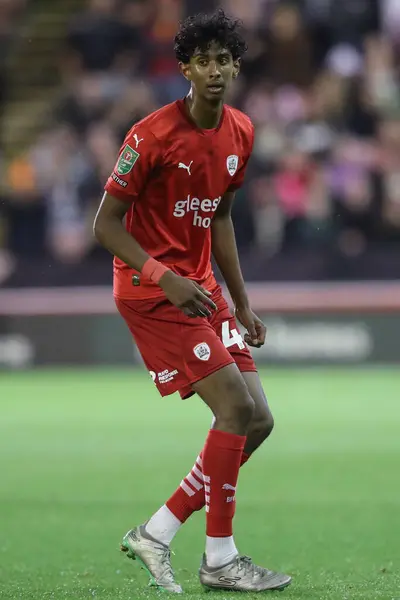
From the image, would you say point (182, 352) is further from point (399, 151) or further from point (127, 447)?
point (399, 151)

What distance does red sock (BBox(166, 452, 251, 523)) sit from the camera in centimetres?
525

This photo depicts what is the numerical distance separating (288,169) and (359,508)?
9.23 m

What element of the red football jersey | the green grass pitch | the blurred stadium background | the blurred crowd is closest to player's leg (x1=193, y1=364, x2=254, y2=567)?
the green grass pitch

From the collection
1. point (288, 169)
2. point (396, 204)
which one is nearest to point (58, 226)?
point (288, 169)

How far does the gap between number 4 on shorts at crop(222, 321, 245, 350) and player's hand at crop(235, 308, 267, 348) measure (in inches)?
5.0

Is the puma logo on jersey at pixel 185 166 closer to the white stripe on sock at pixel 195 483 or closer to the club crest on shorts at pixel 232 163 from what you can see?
the club crest on shorts at pixel 232 163

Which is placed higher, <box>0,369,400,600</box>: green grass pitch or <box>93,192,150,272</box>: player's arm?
Answer: <box>93,192,150,272</box>: player's arm

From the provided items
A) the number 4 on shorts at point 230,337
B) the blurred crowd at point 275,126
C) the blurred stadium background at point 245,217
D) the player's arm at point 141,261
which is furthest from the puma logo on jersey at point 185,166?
the blurred crowd at point 275,126

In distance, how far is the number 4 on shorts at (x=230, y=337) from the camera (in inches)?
206

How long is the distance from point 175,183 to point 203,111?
0.29 meters

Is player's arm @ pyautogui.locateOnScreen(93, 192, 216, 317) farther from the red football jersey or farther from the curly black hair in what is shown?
the curly black hair

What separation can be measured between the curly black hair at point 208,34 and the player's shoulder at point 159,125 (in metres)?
0.22

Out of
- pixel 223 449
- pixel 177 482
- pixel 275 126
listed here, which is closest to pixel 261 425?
pixel 223 449

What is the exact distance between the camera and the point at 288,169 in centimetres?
1589
